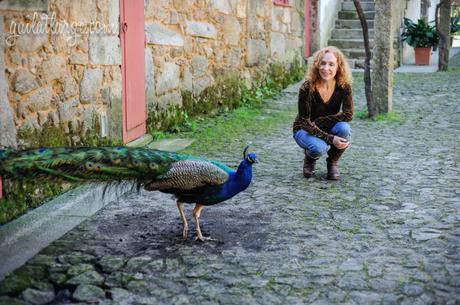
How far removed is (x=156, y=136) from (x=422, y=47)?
11.0 m

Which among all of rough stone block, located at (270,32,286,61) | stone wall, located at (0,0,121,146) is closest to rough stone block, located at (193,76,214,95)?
stone wall, located at (0,0,121,146)

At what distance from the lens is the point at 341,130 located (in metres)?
5.89

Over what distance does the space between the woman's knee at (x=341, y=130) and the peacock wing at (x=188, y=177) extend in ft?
6.81

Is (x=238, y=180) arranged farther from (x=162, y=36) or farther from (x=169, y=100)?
(x=169, y=100)

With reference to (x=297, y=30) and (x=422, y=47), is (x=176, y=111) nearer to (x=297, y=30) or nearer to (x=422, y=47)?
(x=297, y=30)

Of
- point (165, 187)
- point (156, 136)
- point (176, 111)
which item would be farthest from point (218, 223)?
point (176, 111)

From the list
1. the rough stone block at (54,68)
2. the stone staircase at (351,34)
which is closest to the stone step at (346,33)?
the stone staircase at (351,34)

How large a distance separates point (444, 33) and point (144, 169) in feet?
42.5

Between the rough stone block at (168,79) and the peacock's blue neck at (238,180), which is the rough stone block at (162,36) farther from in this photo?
the peacock's blue neck at (238,180)

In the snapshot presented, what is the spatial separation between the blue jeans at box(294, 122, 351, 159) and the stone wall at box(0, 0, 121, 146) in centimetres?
178

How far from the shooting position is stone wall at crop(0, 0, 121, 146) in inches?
188

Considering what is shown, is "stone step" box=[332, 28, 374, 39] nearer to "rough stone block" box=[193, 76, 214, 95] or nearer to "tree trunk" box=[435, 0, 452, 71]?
"tree trunk" box=[435, 0, 452, 71]

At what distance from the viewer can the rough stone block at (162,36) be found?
748 cm

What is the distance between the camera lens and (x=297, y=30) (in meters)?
13.1
